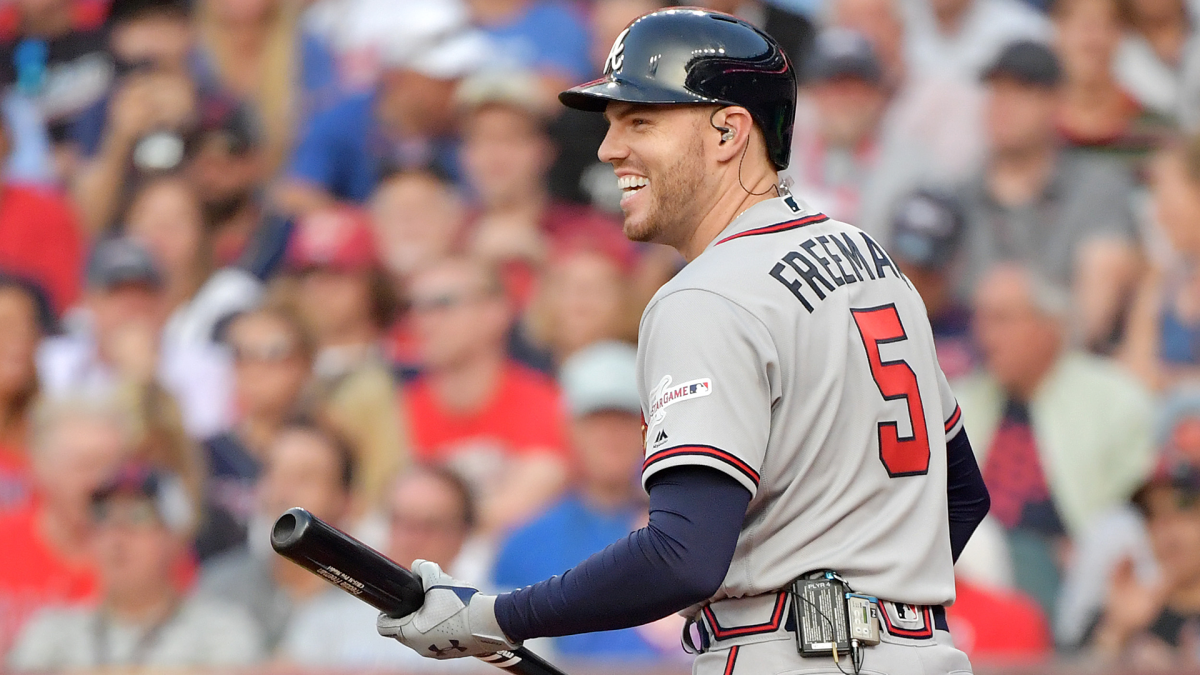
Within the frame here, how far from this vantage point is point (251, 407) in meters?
7.80

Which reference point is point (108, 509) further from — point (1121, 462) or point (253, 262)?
point (1121, 462)

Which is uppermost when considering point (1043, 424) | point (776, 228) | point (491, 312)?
point (776, 228)

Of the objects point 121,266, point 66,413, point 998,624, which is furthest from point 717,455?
point 121,266

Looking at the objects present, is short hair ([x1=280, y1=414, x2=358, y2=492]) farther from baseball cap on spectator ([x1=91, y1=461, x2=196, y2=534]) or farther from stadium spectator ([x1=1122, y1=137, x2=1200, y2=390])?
stadium spectator ([x1=1122, y1=137, x2=1200, y2=390])

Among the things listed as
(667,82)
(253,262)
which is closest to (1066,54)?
(253,262)

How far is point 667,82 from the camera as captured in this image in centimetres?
232

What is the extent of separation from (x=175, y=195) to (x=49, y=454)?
1705mm

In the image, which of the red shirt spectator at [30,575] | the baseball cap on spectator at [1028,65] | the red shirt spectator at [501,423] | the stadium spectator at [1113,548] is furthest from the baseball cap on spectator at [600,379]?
the red shirt spectator at [30,575]

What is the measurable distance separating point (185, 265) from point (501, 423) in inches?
87.6

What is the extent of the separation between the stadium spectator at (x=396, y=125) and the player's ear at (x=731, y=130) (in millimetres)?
5690

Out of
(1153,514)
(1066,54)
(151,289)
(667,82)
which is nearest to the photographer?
(667,82)

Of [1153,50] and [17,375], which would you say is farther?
[17,375]

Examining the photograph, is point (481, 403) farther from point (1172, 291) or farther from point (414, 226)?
point (1172, 291)

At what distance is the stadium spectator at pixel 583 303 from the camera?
24.6 ft
